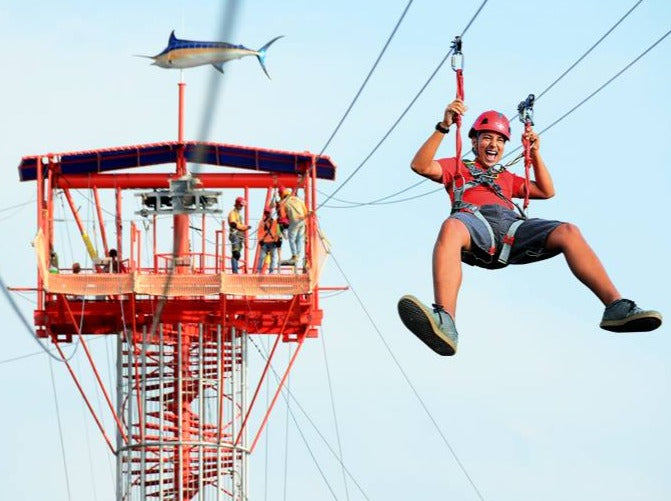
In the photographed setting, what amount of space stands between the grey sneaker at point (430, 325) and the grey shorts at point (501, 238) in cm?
122

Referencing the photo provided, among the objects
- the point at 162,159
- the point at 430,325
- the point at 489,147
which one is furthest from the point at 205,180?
the point at 430,325

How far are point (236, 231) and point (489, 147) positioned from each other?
98.5ft

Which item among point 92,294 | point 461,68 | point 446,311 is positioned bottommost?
point 92,294

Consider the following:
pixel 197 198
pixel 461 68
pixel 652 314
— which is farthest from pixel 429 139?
pixel 197 198

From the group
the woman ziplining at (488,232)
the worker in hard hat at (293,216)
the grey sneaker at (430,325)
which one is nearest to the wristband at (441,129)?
the woman ziplining at (488,232)

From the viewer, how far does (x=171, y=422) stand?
73.9 metres

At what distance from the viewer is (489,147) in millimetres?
38562

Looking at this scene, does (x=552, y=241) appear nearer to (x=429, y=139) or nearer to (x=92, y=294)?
(x=429, y=139)

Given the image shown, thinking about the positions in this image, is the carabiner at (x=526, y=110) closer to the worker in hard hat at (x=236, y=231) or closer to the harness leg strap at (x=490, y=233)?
the harness leg strap at (x=490, y=233)

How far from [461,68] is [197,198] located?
2349cm

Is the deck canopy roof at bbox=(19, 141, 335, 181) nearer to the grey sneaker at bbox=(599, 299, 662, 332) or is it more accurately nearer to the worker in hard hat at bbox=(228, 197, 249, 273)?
the worker in hard hat at bbox=(228, 197, 249, 273)

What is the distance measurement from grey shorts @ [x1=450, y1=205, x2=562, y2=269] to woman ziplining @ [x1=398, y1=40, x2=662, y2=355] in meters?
0.01

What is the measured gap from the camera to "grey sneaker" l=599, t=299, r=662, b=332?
36.2 meters

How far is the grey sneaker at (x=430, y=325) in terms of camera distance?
119ft
